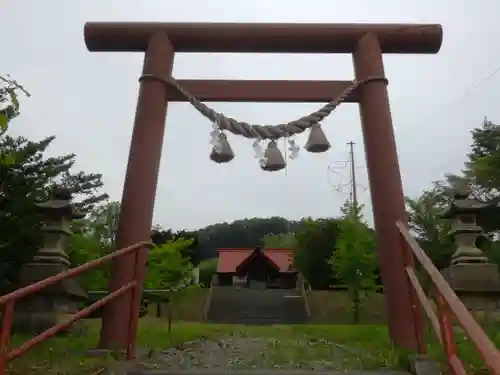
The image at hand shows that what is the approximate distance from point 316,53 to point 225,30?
1182 mm

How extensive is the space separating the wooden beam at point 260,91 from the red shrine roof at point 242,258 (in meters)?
25.0

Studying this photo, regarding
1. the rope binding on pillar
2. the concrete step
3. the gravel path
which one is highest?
the rope binding on pillar

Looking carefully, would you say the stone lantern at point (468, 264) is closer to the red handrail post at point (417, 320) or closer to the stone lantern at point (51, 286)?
the red handrail post at point (417, 320)

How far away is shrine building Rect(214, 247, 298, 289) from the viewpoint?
30344 millimetres

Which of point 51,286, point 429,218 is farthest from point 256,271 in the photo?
point 51,286

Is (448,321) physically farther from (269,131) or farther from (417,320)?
(269,131)

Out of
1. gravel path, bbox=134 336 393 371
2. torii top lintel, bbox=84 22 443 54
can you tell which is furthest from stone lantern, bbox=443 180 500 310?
torii top lintel, bbox=84 22 443 54

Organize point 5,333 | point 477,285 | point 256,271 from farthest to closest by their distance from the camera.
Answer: point 256,271 < point 477,285 < point 5,333

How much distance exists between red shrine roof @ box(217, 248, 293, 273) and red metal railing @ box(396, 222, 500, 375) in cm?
2682

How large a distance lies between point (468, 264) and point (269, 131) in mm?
4303

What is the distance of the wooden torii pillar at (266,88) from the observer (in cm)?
525

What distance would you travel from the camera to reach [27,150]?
18.5 m

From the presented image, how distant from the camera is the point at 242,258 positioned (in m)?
31.9

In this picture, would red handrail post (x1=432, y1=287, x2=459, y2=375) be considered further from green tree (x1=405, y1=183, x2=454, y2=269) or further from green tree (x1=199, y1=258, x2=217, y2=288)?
green tree (x1=199, y1=258, x2=217, y2=288)
